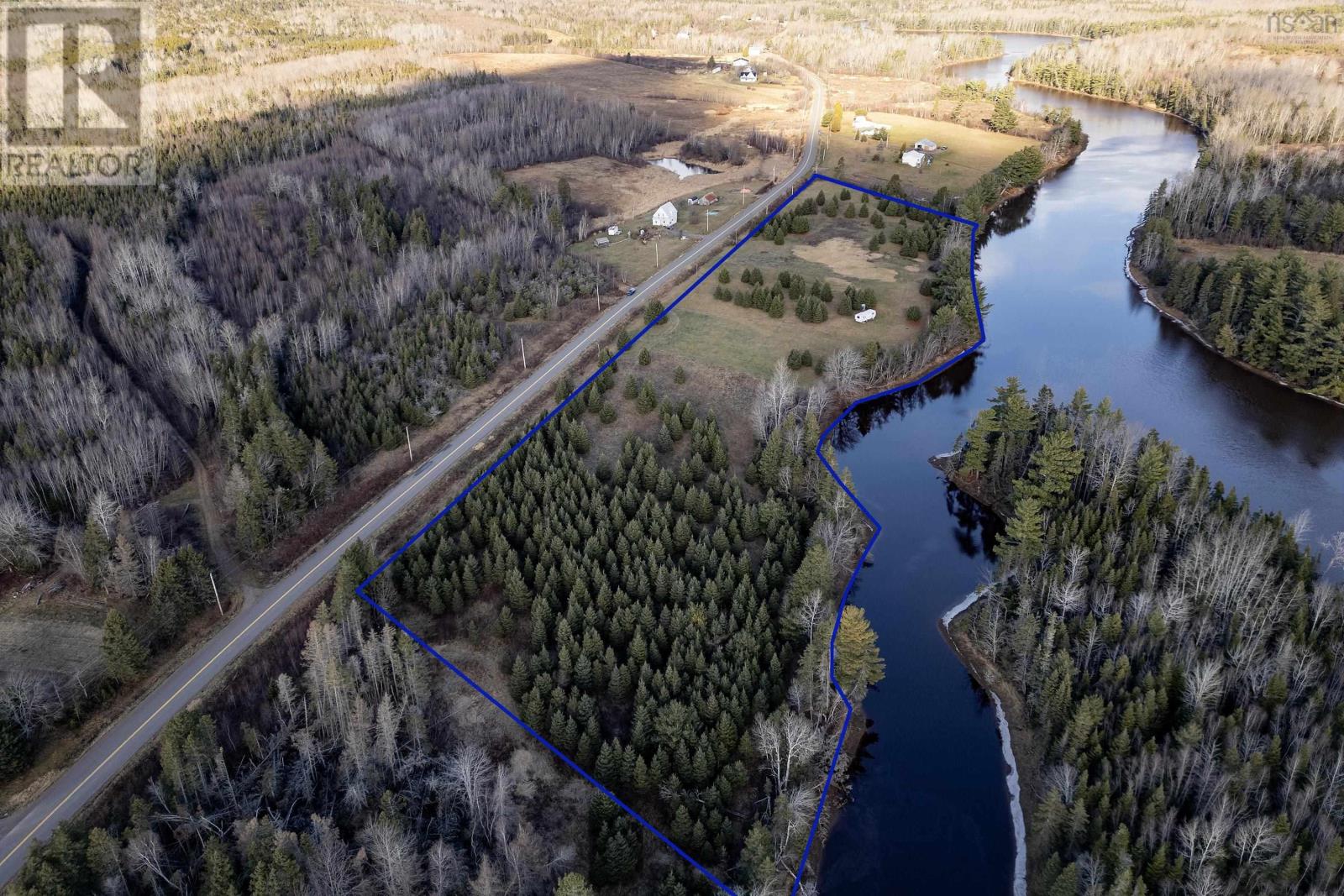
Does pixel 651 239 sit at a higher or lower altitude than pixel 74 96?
lower

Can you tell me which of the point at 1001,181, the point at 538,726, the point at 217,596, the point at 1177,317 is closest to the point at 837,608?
the point at 538,726

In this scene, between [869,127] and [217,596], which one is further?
[869,127]

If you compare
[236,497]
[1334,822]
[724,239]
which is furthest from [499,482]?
[724,239]

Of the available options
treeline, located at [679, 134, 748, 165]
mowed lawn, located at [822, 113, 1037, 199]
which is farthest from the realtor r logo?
mowed lawn, located at [822, 113, 1037, 199]

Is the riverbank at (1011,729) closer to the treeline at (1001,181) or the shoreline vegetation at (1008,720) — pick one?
the shoreline vegetation at (1008,720)

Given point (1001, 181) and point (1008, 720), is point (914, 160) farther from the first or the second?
point (1008, 720)

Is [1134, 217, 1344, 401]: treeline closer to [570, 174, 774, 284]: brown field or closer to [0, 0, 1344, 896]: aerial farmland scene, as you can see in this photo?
[0, 0, 1344, 896]: aerial farmland scene

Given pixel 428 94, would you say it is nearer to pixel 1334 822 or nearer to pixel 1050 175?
pixel 1050 175
